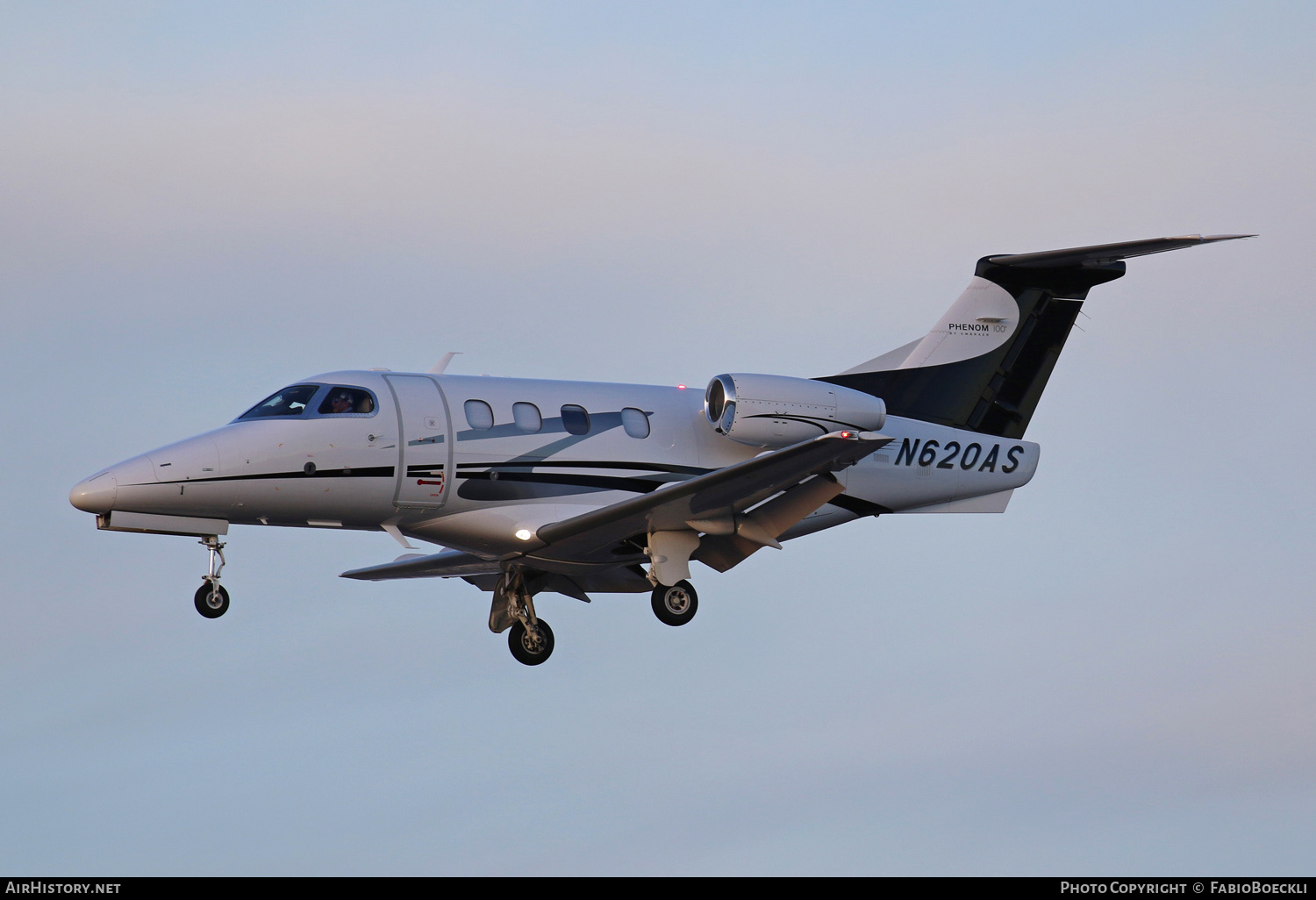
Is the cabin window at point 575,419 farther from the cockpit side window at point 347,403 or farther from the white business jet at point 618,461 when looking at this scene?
the cockpit side window at point 347,403

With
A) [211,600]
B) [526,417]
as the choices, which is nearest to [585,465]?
[526,417]

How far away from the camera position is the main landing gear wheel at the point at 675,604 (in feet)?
80.0

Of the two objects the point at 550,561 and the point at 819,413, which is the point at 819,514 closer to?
the point at 819,413

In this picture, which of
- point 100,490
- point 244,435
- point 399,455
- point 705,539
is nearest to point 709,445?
point 705,539

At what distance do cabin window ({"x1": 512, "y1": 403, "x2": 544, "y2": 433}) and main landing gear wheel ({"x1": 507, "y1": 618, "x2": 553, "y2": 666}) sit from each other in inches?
148

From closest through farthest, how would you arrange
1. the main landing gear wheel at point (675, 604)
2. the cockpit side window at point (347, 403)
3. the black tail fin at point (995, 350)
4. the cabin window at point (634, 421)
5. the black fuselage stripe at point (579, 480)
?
the cockpit side window at point (347, 403), the black fuselage stripe at point (579, 480), the main landing gear wheel at point (675, 604), the cabin window at point (634, 421), the black tail fin at point (995, 350)

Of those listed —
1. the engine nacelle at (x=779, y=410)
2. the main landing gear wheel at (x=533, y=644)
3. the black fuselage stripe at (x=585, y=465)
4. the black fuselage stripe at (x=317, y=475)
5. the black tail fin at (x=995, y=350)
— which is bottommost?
the main landing gear wheel at (x=533, y=644)

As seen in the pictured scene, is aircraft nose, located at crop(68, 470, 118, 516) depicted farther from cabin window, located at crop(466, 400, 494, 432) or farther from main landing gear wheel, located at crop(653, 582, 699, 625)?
main landing gear wheel, located at crop(653, 582, 699, 625)

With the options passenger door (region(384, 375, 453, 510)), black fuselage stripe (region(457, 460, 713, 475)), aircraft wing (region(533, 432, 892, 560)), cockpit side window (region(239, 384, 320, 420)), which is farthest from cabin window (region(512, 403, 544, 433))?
cockpit side window (region(239, 384, 320, 420))

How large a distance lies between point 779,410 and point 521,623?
5.50 m

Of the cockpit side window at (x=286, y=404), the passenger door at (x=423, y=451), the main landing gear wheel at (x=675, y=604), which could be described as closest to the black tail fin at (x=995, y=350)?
the main landing gear wheel at (x=675, y=604)

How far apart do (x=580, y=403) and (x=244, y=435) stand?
4.96 m

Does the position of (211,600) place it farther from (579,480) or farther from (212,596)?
(579,480)

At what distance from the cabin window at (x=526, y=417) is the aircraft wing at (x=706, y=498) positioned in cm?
151
